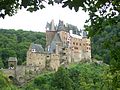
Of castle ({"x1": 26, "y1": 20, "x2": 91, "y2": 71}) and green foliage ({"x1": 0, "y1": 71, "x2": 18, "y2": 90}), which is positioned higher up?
castle ({"x1": 26, "y1": 20, "x2": 91, "y2": 71})

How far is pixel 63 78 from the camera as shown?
56.8 metres

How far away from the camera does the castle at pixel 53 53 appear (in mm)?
58688

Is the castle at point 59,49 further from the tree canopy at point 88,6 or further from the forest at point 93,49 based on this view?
the tree canopy at point 88,6

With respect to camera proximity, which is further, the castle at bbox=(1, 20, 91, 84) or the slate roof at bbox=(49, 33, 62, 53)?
the slate roof at bbox=(49, 33, 62, 53)

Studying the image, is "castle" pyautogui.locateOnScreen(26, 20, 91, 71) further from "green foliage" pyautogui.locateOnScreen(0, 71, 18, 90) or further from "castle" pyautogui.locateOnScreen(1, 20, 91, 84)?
"green foliage" pyautogui.locateOnScreen(0, 71, 18, 90)

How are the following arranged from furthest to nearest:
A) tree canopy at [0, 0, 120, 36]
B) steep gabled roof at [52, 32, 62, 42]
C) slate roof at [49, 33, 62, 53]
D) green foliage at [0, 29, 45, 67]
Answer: green foliage at [0, 29, 45, 67] < steep gabled roof at [52, 32, 62, 42] < slate roof at [49, 33, 62, 53] < tree canopy at [0, 0, 120, 36]

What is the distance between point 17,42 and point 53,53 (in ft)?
96.4

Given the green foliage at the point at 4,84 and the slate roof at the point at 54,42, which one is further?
the slate roof at the point at 54,42

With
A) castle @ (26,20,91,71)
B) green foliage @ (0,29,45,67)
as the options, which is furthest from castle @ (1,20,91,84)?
green foliage @ (0,29,45,67)

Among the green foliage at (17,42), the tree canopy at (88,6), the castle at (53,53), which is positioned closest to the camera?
the tree canopy at (88,6)

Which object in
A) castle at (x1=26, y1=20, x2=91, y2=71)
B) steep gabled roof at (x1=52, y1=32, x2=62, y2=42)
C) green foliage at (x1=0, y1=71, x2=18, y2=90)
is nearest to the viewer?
green foliage at (x1=0, y1=71, x2=18, y2=90)

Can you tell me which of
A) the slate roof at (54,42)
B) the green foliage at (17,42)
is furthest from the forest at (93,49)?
the slate roof at (54,42)

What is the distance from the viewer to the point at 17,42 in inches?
3551

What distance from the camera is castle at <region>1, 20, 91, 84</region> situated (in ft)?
193
